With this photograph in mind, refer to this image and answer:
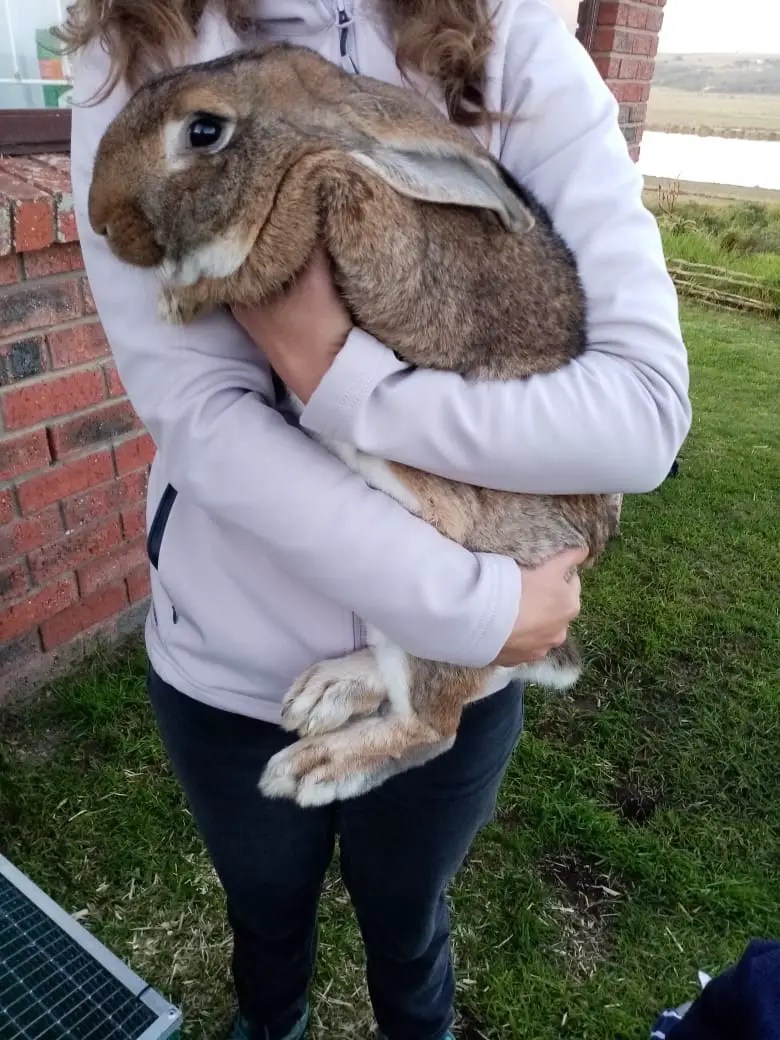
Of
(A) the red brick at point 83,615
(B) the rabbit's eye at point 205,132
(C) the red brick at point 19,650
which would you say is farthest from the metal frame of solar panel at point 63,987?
(B) the rabbit's eye at point 205,132

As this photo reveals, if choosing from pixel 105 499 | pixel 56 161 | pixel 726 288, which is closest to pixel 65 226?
pixel 56 161

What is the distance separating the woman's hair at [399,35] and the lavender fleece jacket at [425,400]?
0.02 meters

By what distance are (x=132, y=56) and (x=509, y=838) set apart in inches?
79.7

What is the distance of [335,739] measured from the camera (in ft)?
4.21

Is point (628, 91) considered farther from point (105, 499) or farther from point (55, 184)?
point (105, 499)

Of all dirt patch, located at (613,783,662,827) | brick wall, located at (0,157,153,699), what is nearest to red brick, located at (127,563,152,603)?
brick wall, located at (0,157,153,699)

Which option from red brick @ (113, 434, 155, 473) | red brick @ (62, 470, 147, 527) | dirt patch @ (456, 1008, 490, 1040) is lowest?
dirt patch @ (456, 1008, 490, 1040)

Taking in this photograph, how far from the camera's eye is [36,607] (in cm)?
255

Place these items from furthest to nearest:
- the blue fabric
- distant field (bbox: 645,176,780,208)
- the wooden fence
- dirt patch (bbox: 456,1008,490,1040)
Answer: distant field (bbox: 645,176,780,208) → the wooden fence → dirt patch (bbox: 456,1008,490,1040) → the blue fabric

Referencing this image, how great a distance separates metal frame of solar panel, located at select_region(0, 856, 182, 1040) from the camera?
158 cm

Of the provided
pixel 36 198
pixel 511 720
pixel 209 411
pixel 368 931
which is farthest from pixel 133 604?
pixel 209 411

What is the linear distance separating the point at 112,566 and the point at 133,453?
0.36 m

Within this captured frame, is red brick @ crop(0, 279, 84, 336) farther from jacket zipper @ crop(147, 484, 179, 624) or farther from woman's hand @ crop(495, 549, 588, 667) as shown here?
woman's hand @ crop(495, 549, 588, 667)

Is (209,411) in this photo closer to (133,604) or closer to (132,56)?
(132,56)
